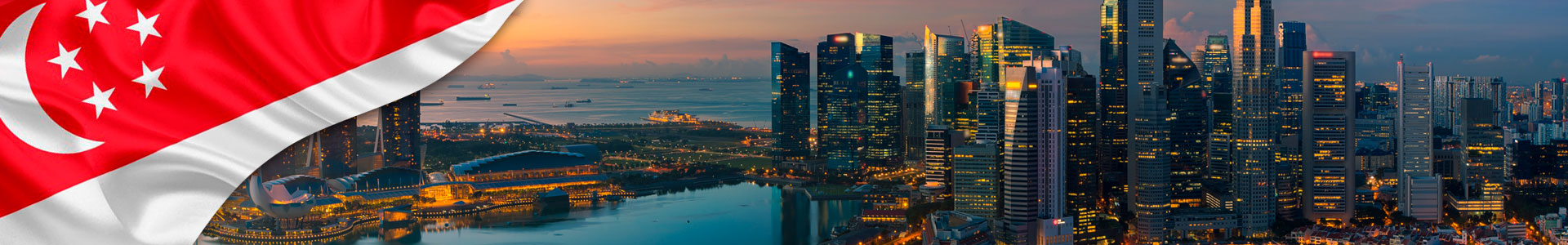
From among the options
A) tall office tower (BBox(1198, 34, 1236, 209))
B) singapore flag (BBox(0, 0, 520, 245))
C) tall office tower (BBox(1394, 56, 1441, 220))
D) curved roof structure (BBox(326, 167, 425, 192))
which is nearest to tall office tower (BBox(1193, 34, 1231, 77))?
tall office tower (BBox(1198, 34, 1236, 209))

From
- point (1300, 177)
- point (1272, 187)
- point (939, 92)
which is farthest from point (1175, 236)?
point (939, 92)

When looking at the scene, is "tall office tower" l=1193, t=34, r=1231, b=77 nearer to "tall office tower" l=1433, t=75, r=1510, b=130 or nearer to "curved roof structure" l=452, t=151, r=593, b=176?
"tall office tower" l=1433, t=75, r=1510, b=130

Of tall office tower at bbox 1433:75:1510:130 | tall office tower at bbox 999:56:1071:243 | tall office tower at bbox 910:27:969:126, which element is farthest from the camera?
tall office tower at bbox 910:27:969:126

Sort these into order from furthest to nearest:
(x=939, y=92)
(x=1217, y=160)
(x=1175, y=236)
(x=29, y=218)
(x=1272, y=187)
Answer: (x=939, y=92), (x=1217, y=160), (x=1272, y=187), (x=1175, y=236), (x=29, y=218)

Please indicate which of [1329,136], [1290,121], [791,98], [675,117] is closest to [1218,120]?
[1290,121]

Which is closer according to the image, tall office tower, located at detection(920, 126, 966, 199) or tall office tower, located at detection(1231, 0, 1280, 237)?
tall office tower, located at detection(1231, 0, 1280, 237)

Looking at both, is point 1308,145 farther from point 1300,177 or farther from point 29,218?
point 29,218

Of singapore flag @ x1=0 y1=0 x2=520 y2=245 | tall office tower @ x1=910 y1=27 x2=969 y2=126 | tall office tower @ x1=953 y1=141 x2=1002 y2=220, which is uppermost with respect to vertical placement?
tall office tower @ x1=910 y1=27 x2=969 y2=126
